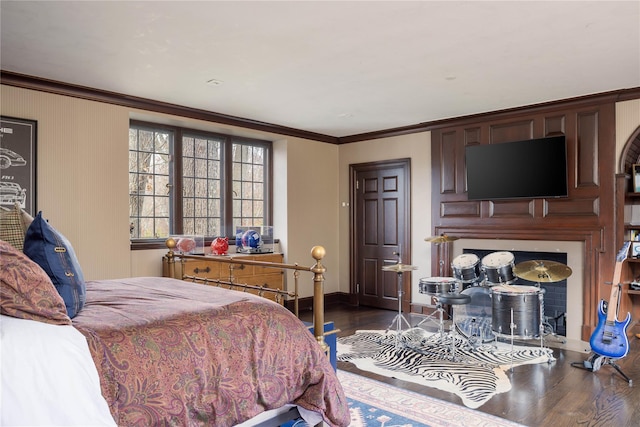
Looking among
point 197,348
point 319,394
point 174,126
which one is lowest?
point 319,394

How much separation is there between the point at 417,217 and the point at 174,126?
3.13 m

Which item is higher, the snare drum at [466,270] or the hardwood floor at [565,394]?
the snare drum at [466,270]

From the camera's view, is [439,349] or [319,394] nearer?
[319,394]

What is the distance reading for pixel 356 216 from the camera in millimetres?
6656

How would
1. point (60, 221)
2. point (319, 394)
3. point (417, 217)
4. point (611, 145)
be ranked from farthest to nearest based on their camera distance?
point (417, 217) < point (611, 145) < point (60, 221) < point (319, 394)

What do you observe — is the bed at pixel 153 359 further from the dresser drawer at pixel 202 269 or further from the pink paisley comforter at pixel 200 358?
the dresser drawer at pixel 202 269

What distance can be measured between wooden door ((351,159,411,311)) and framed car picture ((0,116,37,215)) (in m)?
3.98

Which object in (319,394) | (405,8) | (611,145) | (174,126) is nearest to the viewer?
(319,394)

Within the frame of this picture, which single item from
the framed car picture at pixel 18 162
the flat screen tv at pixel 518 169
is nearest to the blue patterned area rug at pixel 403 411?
the flat screen tv at pixel 518 169

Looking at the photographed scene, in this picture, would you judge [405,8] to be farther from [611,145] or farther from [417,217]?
[417,217]

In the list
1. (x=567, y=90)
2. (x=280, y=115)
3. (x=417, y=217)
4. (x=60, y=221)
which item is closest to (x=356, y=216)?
(x=417, y=217)

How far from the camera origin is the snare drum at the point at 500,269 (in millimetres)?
4426

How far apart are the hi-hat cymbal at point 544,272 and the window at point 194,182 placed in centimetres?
333

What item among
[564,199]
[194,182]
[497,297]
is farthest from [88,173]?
[564,199]
